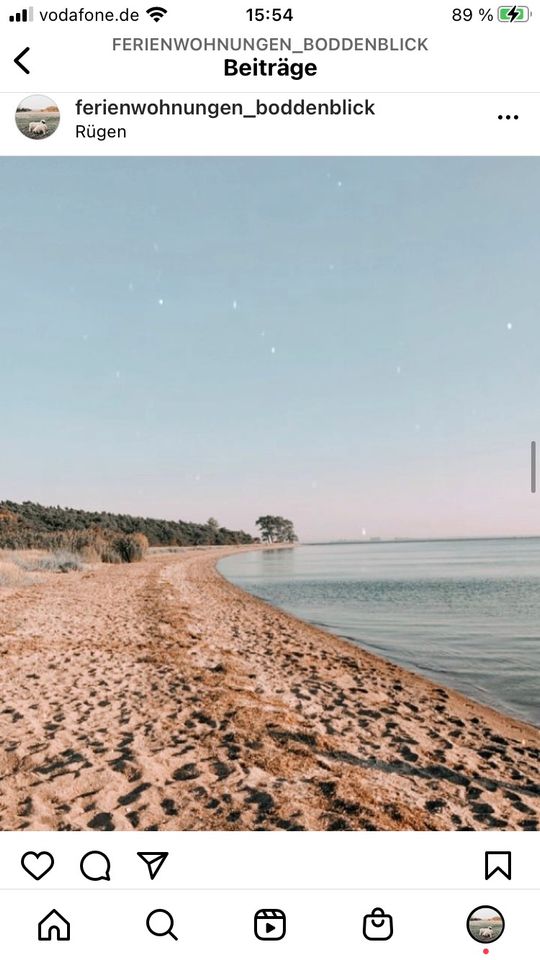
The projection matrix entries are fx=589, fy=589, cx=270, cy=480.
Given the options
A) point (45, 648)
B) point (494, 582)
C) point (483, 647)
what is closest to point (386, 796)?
point (45, 648)

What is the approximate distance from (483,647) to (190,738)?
10.9 meters

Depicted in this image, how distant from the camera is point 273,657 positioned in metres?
12.9
